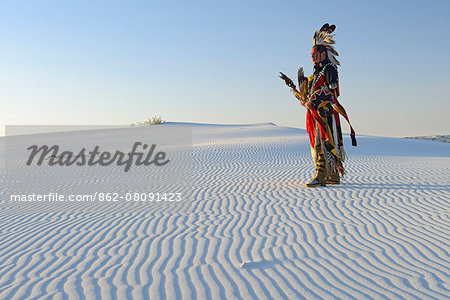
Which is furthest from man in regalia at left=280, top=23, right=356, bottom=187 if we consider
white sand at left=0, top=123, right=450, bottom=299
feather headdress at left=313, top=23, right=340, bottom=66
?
white sand at left=0, top=123, right=450, bottom=299

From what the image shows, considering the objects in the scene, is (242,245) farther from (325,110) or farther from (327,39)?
(327,39)

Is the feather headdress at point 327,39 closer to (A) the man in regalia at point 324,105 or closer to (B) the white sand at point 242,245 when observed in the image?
(A) the man in regalia at point 324,105

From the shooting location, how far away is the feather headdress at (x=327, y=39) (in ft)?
27.0

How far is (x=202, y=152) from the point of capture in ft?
59.3

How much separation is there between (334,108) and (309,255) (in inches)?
191

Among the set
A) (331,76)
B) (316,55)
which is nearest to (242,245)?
(331,76)

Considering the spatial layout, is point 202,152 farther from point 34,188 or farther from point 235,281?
point 235,281

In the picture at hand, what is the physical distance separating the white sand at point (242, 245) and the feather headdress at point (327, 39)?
108 inches

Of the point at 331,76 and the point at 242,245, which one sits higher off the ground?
the point at 331,76

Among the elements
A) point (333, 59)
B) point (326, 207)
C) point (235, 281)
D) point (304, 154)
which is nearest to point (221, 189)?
point (326, 207)

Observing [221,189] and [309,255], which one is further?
[221,189]

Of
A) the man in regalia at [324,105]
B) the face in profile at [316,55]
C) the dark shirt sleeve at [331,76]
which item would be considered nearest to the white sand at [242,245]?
the man in regalia at [324,105]

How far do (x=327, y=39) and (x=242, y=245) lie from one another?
17.0 ft

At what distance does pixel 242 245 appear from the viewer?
15.6 ft
